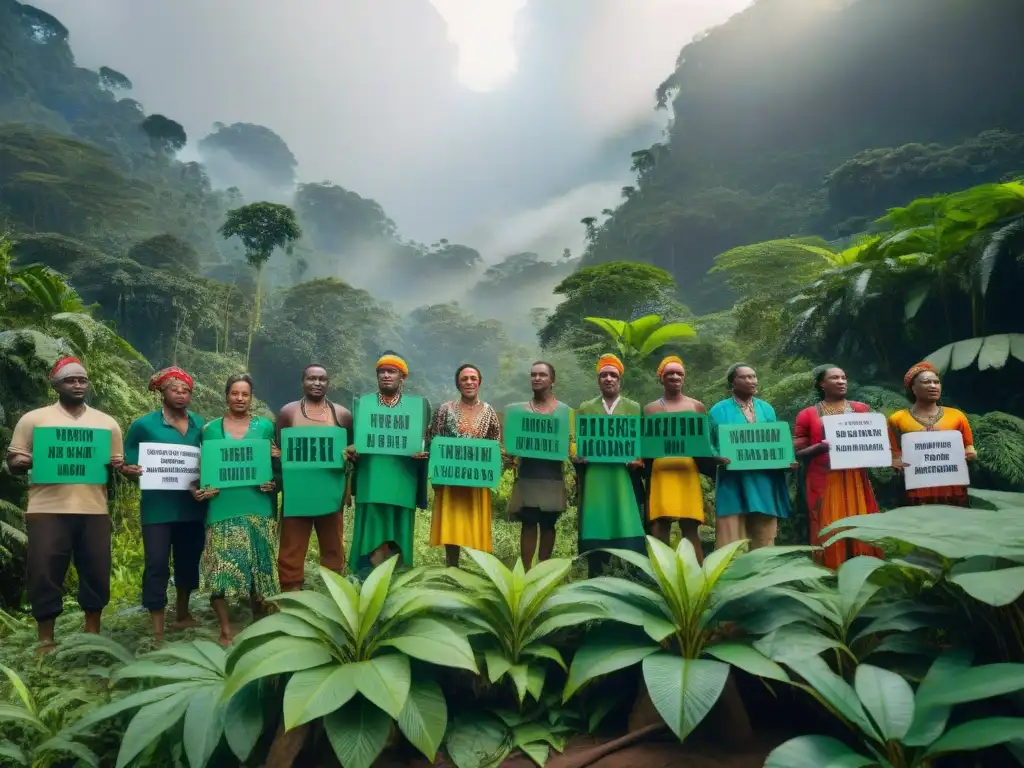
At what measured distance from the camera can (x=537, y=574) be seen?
93.4 inches

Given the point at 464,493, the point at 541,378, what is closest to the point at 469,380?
the point at 541,378

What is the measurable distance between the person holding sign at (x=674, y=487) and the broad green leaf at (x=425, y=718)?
2267 millimetres

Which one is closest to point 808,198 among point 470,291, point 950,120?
point 950,120

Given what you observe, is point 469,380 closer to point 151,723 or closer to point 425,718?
point 425,718

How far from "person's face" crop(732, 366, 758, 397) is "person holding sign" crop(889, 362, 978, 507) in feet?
3.02

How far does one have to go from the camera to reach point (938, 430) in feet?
12.1


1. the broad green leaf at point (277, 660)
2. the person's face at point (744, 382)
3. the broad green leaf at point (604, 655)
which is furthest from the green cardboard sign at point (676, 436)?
the broad green leaf at point (277, 660)

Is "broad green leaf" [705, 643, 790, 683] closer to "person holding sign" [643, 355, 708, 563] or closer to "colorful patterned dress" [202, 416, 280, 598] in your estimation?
"person holding sign" [643, 355, 708, 563]

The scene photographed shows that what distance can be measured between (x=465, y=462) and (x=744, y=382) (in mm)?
1862

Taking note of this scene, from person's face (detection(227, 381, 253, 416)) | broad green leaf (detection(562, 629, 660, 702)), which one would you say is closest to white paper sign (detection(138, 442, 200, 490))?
→ person's face (detection(227, 381, 253, 416))

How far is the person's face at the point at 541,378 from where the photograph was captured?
12.8 ft

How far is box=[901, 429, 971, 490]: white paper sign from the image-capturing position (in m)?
3.62

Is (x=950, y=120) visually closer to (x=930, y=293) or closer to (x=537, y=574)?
(x=930, y=293)

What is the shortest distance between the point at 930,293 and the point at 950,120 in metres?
39.1
